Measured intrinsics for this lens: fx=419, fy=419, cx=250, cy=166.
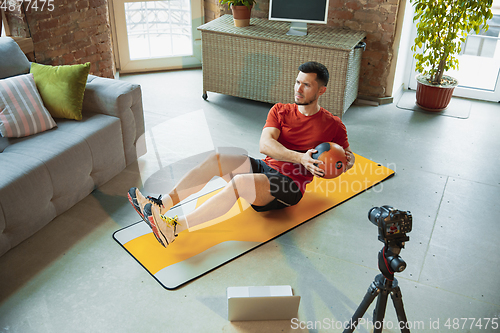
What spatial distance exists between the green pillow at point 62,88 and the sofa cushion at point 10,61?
0.13m

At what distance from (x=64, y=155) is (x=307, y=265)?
1409 millimetres

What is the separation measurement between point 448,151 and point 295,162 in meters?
1.61

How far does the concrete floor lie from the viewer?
5.82 feet

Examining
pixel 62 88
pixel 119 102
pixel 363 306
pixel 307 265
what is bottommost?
pixel 307 265

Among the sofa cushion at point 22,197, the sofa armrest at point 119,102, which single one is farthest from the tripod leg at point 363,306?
the sofa armrest at point 119,102

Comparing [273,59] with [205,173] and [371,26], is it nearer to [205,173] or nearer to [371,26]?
[371,26]

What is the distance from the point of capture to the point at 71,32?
3.60 meters

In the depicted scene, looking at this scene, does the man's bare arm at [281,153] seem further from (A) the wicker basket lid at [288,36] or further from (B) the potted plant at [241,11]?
(B) the potted plant at [241,11]

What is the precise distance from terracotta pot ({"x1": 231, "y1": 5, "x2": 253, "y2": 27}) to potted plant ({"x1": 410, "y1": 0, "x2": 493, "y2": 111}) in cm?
139

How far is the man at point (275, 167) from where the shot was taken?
2.11 metres

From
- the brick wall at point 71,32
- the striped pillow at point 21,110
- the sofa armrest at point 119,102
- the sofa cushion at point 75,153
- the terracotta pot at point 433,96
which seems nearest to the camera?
the sofa cushion at point 75,153

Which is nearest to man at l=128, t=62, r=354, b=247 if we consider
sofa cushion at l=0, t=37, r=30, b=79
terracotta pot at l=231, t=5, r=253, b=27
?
sofa cushion at l=0, t=37, r=30, b=79

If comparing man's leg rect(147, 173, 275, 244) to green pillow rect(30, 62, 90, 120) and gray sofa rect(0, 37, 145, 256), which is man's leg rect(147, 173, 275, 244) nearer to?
gray sofa rect(0, 37, 145, 256)

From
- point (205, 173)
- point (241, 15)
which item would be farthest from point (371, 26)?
point (205, 173)
